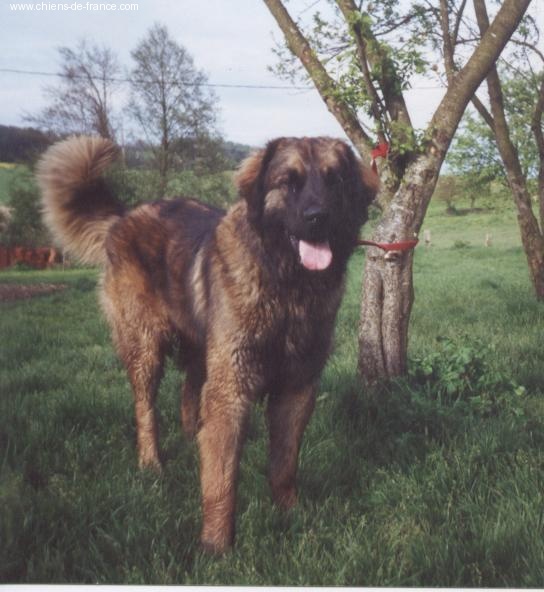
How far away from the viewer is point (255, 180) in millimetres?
2996

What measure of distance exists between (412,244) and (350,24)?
1559 millimetres

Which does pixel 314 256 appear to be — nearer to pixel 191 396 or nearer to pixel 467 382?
pixel 191 396

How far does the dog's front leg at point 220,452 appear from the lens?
279 cm

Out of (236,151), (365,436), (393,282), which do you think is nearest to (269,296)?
(236,151)

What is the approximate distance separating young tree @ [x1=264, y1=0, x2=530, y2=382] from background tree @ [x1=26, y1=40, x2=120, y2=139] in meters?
1.37

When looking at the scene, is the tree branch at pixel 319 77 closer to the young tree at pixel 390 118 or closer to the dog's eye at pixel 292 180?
the young tree at pixel 390 118

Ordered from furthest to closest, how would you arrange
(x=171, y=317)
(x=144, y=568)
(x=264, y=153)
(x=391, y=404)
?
(x=391, y=404), (x=171, y=317), (x=264, y=153), (x=144, y=568)

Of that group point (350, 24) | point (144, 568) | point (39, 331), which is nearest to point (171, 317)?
point (144, 568)

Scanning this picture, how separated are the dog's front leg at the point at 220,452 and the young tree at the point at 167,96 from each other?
209 cm

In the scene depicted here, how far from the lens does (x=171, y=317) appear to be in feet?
12.2

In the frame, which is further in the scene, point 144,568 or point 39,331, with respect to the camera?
point 39,331

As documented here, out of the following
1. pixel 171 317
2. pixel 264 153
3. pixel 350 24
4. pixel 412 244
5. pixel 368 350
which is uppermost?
pixel 350 24

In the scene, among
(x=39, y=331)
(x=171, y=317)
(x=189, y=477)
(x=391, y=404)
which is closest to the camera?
(x=189, y=477)

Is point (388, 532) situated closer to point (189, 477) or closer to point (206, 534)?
point (206, 534)
